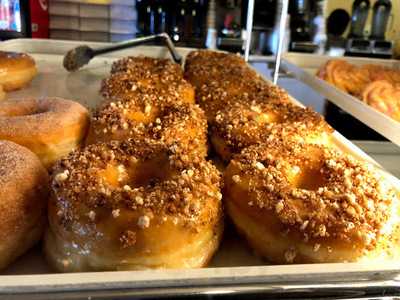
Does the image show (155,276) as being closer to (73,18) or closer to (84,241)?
(84,241)

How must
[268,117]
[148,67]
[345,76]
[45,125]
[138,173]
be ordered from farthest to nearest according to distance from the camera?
[345,76] < [148,67] < [268,117] < [45,125] < [138,173]

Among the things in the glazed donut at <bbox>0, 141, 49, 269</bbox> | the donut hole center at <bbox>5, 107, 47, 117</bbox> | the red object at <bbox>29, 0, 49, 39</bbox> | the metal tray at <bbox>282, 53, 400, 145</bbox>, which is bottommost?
the glazed donut at <bbox>0, 141, 49, 269</bbox>

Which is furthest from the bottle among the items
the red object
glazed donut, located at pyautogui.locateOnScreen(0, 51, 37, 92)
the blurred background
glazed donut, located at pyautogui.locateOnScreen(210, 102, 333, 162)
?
glazed donut, located at pyautogui.locateOnScreen(0, 51, 37, 92)

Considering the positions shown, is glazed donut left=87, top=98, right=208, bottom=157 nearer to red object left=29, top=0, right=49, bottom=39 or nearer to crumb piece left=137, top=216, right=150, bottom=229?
crumb piece left=137, top=216, right=150, bottom=229

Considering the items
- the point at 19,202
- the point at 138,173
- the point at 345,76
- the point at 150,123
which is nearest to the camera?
the point at 19,202

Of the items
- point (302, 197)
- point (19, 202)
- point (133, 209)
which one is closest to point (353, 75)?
point (302, 197)

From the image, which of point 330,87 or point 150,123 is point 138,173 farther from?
point 330,87
